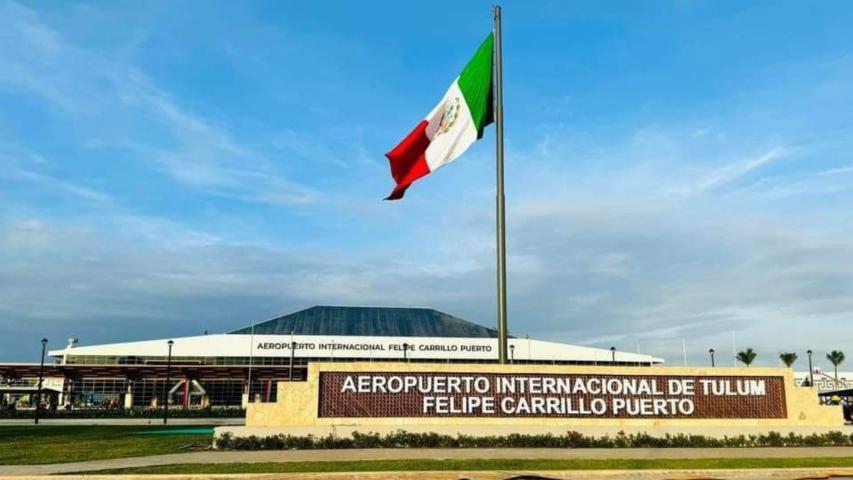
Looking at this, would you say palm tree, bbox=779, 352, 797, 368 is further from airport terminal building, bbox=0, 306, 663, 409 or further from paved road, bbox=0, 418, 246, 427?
paved road, bbox=0, 418, 246, 427

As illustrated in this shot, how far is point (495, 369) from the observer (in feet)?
72.5

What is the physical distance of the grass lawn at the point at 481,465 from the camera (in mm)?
15359

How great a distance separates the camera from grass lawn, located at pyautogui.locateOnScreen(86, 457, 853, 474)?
15359 millimetres

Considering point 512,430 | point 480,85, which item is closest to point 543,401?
point 512,430

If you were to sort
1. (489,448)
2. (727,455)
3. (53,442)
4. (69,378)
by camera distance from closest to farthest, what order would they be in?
(727,455), (489,448), (53,442), (69,378)

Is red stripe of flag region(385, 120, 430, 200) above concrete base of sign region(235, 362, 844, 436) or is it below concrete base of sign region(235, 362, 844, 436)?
above

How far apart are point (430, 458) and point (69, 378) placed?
71.4 metres

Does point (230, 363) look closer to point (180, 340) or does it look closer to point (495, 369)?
point (180, 340)

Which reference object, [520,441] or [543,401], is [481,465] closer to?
[520,441]

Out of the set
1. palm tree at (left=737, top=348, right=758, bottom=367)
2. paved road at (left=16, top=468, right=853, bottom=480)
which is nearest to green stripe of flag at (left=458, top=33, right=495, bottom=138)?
paved road at (left=16, top=468, right=853, bottom=480)

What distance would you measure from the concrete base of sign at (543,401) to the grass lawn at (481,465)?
4.57m

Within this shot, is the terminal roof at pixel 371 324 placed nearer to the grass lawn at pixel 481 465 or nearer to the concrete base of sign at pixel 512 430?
the concrete base of sign at pixel 512 430

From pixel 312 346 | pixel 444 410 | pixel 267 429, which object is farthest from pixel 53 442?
pixel 312 346

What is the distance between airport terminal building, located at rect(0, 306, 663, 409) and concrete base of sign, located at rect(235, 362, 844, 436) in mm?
52959
